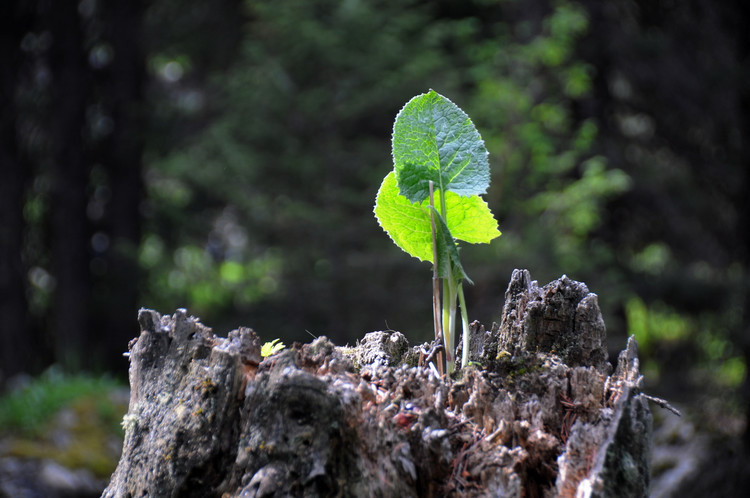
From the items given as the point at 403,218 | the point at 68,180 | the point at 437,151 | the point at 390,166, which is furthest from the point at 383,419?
the point at 68,180

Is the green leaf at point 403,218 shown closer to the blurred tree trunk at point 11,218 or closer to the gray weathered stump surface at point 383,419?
the gray weathered stump surface at point 383,419

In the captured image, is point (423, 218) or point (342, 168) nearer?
point (423, 218)

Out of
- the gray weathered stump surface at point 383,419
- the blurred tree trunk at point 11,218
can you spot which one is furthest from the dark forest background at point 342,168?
the gray weathered stump surface at point 383,419

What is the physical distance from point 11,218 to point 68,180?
0.80 metres

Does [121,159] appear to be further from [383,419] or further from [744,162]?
[383,419]

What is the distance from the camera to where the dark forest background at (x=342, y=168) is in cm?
700

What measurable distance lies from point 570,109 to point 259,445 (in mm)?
8360

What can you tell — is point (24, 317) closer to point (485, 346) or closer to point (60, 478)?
point (60, 478)

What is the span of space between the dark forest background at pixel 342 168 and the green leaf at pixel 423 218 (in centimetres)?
516

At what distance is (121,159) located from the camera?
8.26 metres

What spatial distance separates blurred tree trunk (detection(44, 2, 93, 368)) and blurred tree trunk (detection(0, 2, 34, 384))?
372 mm

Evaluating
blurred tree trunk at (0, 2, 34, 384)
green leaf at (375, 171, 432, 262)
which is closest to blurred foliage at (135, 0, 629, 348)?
blurred tree trunk at (0, 2, 34, 384)

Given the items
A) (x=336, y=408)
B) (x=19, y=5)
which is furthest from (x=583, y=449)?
(x=19, y=5)

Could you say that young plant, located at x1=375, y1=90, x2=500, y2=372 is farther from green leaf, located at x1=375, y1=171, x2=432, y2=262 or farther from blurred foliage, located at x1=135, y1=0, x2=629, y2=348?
blurred foliage, located at x1=135, y1=0, x2=629, y2=348
